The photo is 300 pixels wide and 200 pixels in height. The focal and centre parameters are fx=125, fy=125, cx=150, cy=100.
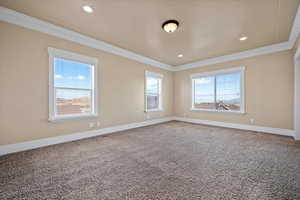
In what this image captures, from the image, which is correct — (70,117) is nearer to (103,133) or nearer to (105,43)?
(103,133)

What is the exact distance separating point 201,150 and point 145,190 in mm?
1674

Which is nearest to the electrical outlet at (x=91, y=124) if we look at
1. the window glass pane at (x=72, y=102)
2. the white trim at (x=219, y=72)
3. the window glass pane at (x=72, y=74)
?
the window glass pane at (x=72, y=102)

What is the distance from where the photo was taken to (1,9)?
235 cm

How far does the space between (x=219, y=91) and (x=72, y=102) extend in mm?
5310

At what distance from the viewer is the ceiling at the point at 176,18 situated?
2.25 m

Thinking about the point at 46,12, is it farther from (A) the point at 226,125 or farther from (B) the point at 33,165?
(A) the point at 226,125

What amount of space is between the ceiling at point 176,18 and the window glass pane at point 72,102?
1.59m

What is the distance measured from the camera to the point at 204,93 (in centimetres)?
561

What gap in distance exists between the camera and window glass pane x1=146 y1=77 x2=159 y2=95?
17.9 ft

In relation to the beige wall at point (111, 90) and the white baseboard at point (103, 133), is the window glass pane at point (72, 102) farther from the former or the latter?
the white baseboard at point (103, 133)

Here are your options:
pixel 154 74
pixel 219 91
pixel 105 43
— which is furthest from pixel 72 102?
pixel 219 91

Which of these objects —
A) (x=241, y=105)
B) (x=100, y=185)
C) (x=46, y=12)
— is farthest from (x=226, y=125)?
(x=46, y=12)

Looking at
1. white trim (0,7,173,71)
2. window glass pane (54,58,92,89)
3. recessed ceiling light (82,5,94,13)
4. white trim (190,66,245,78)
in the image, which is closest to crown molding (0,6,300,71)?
white trim (0,7,173,71)

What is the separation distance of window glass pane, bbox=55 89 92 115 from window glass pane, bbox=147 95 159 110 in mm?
2489
